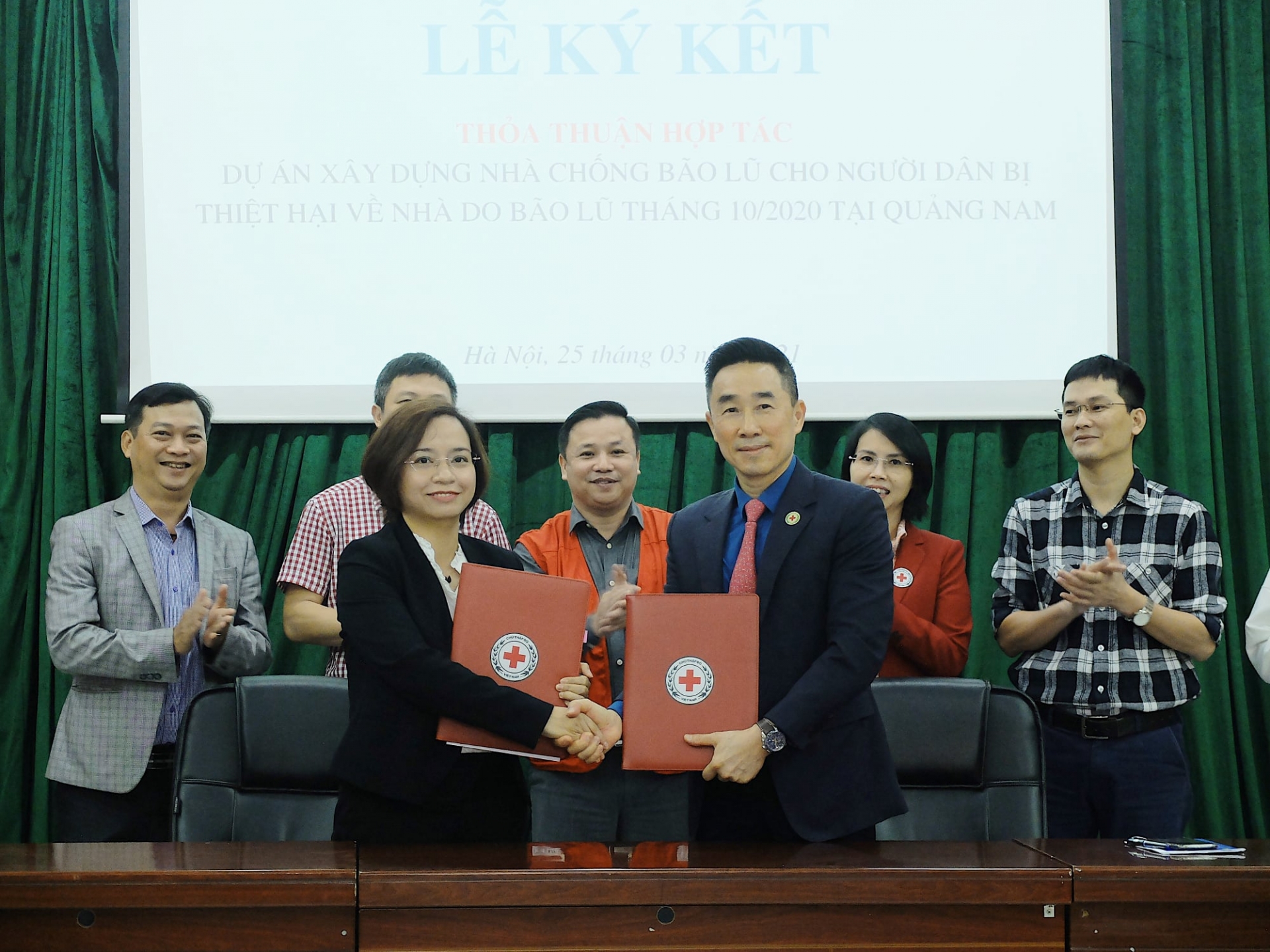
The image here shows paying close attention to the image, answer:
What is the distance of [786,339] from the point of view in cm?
339

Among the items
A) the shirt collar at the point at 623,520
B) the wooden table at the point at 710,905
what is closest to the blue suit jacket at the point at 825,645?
the wooden table at the point at 710,905

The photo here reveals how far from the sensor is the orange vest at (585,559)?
2436 mm

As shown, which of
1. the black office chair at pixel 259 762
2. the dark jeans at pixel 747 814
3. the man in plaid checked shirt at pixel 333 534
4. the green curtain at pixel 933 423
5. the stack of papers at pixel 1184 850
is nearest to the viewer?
the stack of papers at pixel 1184 850

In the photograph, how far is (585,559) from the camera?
8.62 feet

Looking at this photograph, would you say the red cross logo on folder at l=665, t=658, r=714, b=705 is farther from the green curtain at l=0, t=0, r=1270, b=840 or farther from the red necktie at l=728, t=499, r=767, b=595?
the green curtain at l=0, t=0, r=1270, b=840

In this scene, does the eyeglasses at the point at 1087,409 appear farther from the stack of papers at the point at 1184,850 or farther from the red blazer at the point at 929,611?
the stack of papers at the point at 1184,850

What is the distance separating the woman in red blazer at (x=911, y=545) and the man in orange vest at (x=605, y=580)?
53cm

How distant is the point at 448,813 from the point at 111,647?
41.2 inches

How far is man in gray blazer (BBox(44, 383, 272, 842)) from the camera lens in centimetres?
253

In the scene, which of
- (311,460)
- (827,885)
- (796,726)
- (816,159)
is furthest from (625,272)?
(827,885)

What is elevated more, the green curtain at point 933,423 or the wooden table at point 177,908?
the green curtain at point 933,423

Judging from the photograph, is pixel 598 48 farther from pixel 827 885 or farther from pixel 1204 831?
pixel 1204 831

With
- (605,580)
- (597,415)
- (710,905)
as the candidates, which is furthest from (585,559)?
(710,905)

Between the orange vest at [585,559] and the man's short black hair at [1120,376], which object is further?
the man's short black hair at [1120,376]
